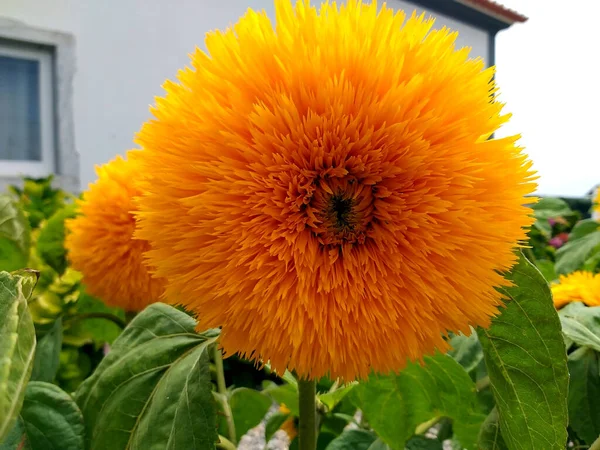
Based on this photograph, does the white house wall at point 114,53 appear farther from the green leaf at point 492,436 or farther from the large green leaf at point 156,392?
the green leaf at point 492,436

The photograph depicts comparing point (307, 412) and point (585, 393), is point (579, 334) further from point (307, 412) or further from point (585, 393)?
point (307, 412)

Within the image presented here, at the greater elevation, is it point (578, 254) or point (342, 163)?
point (342, 163)

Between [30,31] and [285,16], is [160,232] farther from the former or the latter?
[30,31]

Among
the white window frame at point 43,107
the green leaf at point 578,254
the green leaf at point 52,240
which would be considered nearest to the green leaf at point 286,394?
the green leaf at point 52,240

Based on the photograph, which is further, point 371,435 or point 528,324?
point 371,435

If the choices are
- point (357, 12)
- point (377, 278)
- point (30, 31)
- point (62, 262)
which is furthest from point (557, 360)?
point (30, 31)

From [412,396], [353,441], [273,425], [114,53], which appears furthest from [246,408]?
[114,53]
